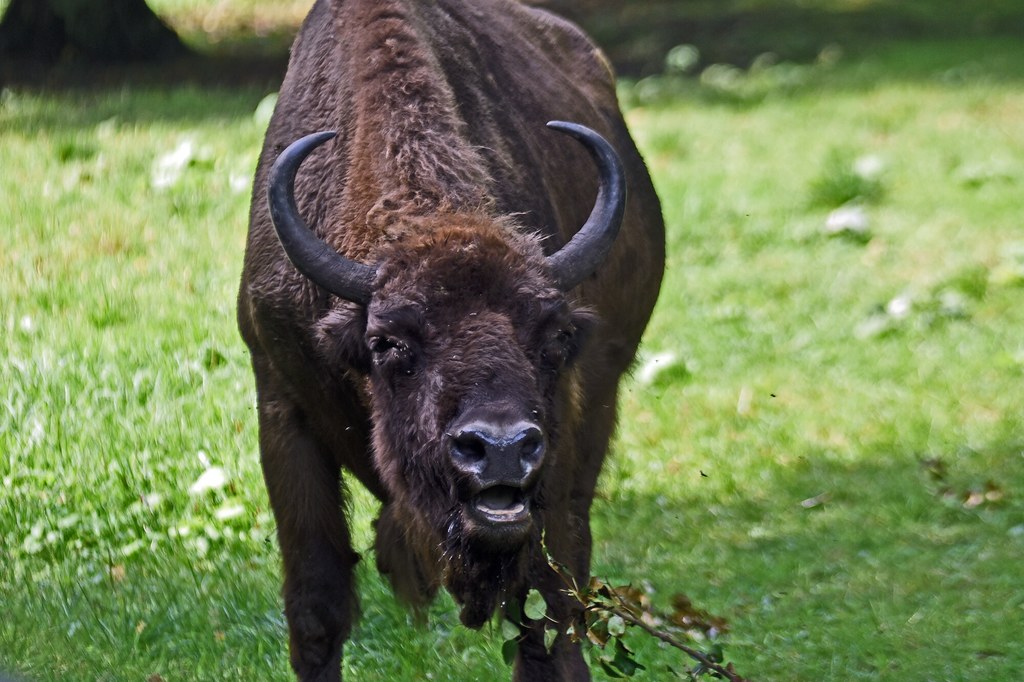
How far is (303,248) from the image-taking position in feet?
14.0

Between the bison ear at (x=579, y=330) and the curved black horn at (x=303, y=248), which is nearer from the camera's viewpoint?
the curved black horn at (x=303, y=248)

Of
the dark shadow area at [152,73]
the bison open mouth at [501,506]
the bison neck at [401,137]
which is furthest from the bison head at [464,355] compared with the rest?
the dark shadow area at [152,73]

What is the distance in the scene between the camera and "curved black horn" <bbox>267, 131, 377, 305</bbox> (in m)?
4.26

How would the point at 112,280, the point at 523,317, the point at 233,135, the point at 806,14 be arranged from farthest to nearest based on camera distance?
1. the point at 806,14
2. the point at 233,135
3. the point at 112,280
4. the point at 523,317

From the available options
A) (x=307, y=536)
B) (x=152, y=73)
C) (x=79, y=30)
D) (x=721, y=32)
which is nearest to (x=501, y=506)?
(x=307, y=536)

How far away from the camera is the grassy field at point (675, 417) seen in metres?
5.84

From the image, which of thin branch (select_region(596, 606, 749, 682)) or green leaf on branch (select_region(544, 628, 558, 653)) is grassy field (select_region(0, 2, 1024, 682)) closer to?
green leaf on branch (select_region(544, 628, 558, 653))

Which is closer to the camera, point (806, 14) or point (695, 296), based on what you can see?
point (695, 296)

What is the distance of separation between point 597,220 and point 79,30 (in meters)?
10.9

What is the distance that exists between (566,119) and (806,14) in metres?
14.0

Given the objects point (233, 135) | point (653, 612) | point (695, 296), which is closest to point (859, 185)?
point (695, 296)

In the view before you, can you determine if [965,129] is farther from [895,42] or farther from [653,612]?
[653,612]

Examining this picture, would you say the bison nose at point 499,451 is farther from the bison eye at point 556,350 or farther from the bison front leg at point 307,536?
the bison front leg at point 307,536

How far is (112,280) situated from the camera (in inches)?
333
